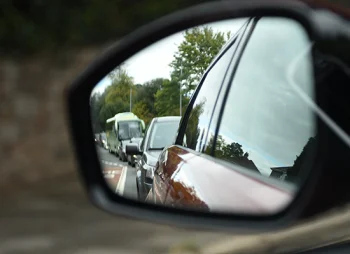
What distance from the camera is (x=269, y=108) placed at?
1.74 metres

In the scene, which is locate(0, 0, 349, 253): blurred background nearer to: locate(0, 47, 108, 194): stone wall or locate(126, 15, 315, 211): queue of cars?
locate(0, 47, 108, 194): stone wall

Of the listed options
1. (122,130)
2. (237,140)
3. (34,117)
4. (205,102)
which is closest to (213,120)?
(205,102)

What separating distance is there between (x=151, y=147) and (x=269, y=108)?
439 millimetres

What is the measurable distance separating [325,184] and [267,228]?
11.1 inches

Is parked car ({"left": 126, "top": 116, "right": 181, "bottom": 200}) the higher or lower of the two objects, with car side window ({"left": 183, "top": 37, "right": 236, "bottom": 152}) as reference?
lower

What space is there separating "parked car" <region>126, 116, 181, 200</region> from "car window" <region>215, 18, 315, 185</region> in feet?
0.46

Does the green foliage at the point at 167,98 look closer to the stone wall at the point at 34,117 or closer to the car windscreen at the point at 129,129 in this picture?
A: the car windscreen at the point at 129,129

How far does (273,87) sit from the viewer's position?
5.61 ft

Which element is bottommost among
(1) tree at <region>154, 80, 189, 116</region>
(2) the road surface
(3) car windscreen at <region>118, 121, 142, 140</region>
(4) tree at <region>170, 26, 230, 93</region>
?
(2) the road surface

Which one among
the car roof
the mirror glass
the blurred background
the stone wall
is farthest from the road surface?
the stone wall

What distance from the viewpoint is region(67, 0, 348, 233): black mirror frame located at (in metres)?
1.54

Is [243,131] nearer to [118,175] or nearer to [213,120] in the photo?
[213,120]

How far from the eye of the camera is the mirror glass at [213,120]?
1.64m

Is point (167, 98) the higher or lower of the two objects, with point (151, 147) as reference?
higher
